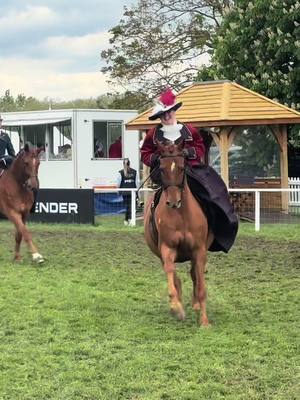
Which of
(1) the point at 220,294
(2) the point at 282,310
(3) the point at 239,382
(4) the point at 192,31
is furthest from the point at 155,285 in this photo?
(4) the point at 192,31

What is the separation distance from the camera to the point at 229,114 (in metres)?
20.6

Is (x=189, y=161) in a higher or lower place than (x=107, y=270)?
higher

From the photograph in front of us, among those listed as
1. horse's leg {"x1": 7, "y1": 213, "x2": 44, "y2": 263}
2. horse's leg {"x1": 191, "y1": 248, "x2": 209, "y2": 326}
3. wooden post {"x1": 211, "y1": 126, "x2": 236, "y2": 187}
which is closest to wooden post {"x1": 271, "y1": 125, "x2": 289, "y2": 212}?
wooden post {"x1": 211, "y1": 126, "x2": 236, "y2": 187}

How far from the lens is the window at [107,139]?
84.5ft

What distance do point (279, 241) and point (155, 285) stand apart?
5.91 meters

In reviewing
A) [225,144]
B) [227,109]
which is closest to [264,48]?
[227,109]

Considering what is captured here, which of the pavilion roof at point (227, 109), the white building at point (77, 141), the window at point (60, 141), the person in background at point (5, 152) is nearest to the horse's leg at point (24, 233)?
the person in background at point (5, 152)

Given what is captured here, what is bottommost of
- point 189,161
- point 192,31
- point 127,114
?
point 189,161

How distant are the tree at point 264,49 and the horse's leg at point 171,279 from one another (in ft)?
51.7

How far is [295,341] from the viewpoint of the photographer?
6.88m

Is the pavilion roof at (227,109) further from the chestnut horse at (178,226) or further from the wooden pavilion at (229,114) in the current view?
the chestnut horse at (178,226)

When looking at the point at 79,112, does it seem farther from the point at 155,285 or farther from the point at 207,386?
the point at 207,386

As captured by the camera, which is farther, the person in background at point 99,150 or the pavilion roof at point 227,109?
the person in background at point 99,150

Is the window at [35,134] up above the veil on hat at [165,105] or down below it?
above
